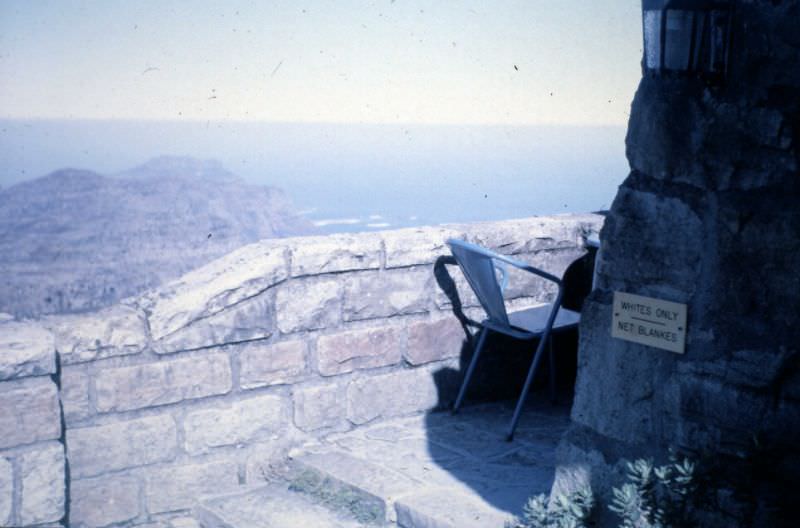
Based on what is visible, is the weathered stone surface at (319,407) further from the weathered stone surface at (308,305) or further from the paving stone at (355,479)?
the weathered stone surface at (308,305)

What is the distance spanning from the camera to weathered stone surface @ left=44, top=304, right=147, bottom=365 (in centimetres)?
270

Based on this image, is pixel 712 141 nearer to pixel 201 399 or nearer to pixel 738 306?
pixel 738 306

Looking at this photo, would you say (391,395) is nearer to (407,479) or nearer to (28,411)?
(407,479)

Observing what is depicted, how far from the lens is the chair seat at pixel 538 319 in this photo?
131 inches

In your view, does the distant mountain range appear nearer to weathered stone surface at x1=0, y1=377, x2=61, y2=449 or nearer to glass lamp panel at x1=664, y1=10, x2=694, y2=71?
weathered stone surface at x1=0, y1=377, x2=61, y2=449

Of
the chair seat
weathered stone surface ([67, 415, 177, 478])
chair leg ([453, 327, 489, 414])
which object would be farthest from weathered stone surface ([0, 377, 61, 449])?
the chair seat

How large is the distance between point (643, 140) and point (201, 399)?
6.30 ft

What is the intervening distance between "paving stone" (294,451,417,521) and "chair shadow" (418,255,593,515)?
24 centimetres

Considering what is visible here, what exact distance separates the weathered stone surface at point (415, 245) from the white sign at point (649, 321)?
1461 millimetres

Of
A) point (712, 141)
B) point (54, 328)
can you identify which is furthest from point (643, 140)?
point (54, 328)

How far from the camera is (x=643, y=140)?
194cm

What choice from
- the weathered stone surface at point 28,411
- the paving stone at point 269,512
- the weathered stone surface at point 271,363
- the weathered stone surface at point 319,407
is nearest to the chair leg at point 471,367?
the weathered stone surface at point 319,407

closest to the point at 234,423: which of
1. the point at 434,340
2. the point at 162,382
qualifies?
the point at 162,382

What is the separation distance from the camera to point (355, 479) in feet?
9.55
